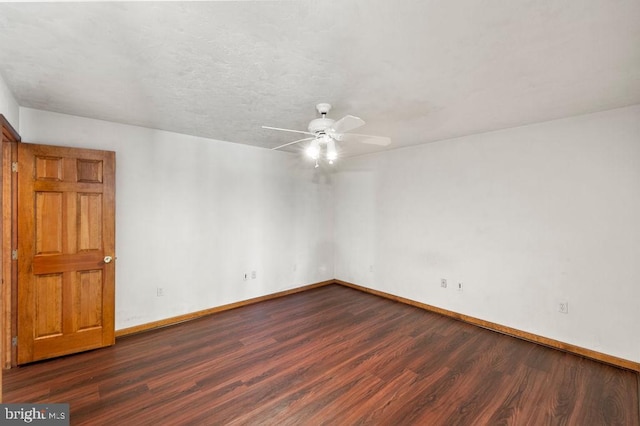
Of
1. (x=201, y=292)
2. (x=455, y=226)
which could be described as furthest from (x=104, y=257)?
(x=455, y=226)

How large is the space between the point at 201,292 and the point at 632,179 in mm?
5098

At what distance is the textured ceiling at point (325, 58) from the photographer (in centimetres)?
142

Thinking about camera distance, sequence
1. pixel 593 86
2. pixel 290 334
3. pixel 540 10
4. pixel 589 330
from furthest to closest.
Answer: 1. pixel 290 334
2. pixel 589 330
3. pixel 593 86
4. pixel 540 10

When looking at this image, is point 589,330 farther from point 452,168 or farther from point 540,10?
point 540,10

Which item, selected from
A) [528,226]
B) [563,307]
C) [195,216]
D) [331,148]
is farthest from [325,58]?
[563,307]

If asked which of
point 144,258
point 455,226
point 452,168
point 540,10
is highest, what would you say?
point 540,10

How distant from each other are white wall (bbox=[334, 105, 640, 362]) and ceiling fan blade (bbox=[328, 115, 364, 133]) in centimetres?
225

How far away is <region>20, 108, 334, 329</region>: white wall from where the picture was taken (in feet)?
10.6

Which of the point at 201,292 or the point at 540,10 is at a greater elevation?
the point at 540,10

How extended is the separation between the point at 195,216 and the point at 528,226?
169 inches

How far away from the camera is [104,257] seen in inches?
116

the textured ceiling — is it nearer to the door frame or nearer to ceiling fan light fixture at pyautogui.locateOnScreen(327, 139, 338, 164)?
ceiling fan light fixture at pyautogui.locateOnScreen(327, 139, 338, 164)

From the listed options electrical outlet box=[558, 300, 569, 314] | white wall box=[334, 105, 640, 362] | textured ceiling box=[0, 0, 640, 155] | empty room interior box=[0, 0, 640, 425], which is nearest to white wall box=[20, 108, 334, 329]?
empty room interior box=[0, 0, 640, 425]

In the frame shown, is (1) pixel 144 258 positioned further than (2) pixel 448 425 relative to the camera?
Yes
